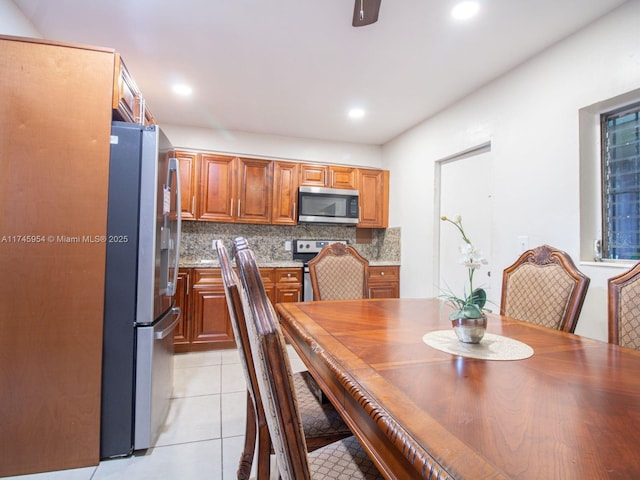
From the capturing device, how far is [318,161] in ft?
13.7

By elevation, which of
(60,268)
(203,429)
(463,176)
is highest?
(463,176)

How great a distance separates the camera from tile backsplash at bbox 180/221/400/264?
3.90 metres

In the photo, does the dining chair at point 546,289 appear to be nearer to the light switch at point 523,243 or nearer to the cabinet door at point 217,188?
the light switch at point 523,243

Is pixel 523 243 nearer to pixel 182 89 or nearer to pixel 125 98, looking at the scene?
pixel 125 98

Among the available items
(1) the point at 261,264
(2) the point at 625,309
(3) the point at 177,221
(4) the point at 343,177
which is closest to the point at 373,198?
(4) the point at 343,177

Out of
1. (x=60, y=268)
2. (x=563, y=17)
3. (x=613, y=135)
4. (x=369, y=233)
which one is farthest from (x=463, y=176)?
(x=60, y=268)

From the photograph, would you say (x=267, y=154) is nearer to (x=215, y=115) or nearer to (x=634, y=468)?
(x=215, y=115)

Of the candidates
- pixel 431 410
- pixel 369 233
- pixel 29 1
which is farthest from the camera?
pixel 369 233

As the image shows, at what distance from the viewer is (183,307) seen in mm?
3275

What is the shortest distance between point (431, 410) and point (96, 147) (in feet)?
6.08

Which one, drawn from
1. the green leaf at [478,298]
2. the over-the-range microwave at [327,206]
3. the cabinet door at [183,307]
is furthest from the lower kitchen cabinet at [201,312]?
the green leaf at [478,298]

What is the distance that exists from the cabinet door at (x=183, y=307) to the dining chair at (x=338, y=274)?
60.3 inches

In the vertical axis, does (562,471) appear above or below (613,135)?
below

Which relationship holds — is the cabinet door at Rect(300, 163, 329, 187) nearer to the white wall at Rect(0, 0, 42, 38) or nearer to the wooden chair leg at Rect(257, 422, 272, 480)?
the white wall at Rect(0, 0, 42, 38)
